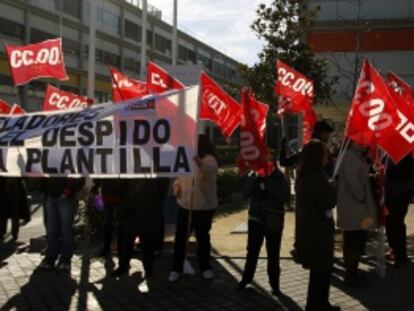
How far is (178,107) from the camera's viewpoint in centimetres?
646

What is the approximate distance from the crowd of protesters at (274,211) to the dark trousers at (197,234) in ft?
0.04

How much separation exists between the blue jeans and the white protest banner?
184 cm

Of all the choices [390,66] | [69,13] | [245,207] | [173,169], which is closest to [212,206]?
[173,169]

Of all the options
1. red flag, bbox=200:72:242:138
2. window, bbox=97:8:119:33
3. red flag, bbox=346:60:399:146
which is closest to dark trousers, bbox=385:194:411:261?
red flag, bbox=346:60:399:146

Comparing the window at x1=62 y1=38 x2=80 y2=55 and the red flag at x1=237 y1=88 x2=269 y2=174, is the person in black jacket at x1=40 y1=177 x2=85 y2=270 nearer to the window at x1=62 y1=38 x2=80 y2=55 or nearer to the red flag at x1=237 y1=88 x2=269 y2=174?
the red flag at x1=237 y1=88 x2=269 y2=174

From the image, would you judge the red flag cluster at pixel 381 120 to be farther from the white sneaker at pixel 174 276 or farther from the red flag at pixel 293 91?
the red flag at pixel 293 91

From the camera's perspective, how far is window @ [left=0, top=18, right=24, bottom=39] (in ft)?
139

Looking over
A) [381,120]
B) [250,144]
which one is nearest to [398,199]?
[381,120]

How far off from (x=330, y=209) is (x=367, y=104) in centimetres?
176

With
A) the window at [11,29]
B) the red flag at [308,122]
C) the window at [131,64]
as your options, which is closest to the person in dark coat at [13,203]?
the red flag at [308,122]

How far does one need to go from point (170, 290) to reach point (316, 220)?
7.24ft

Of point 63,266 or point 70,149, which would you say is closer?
point 70,149

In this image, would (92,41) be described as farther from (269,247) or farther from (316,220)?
(316,220)

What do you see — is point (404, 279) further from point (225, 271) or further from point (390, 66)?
point (390, 66)
